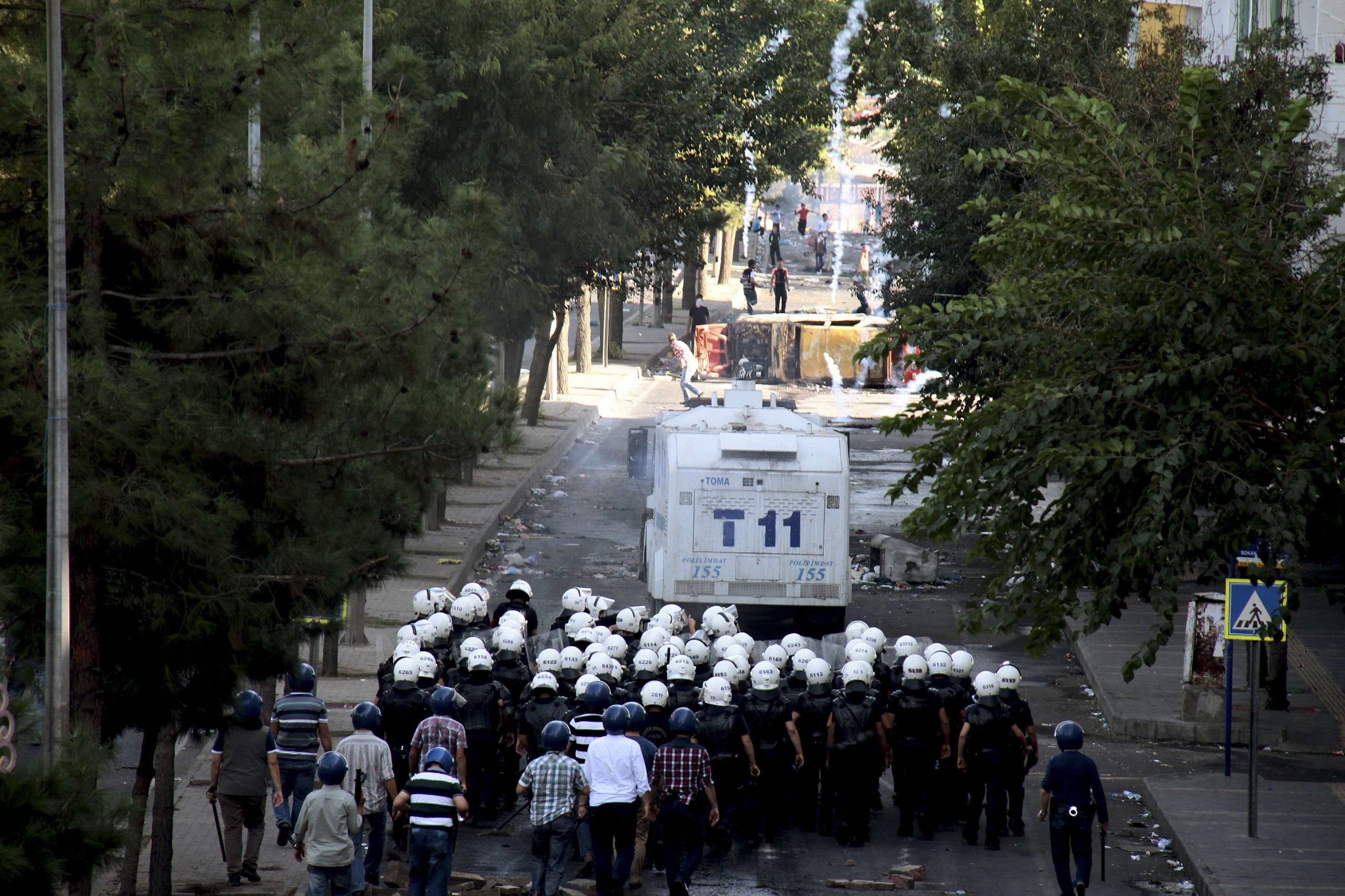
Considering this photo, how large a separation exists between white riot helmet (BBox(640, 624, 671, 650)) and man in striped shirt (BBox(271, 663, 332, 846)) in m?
3.17

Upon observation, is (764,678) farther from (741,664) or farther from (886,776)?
(886,776)

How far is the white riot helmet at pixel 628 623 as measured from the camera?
15.7m

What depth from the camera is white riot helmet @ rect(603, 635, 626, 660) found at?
1425 centimetres

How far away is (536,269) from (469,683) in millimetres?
14803

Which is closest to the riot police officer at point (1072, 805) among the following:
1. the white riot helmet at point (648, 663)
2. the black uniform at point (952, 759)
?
the black uniform at point (952, 759)

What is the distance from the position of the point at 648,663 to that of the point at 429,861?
3227 mm

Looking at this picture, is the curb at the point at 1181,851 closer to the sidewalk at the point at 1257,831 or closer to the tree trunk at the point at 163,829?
the sidewalk at the point at 1257,831

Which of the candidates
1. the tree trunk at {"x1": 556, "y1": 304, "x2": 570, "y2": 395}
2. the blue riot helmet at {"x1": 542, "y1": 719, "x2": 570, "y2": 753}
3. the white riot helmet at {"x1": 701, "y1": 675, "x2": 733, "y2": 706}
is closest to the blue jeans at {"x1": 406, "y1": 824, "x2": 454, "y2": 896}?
the blue riot helmet at {"x1": 542, "y1": 719, "x2": 570, "y2": 753}

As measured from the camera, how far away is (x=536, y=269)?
2747 centimetres

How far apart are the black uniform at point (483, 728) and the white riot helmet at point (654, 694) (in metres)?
1.43

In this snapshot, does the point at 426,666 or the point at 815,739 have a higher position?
the point at 426,666

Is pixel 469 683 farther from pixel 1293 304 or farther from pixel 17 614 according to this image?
pixel 1293 304

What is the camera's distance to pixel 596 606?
16703mm

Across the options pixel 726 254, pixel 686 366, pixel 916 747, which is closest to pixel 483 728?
pixel 916 747
